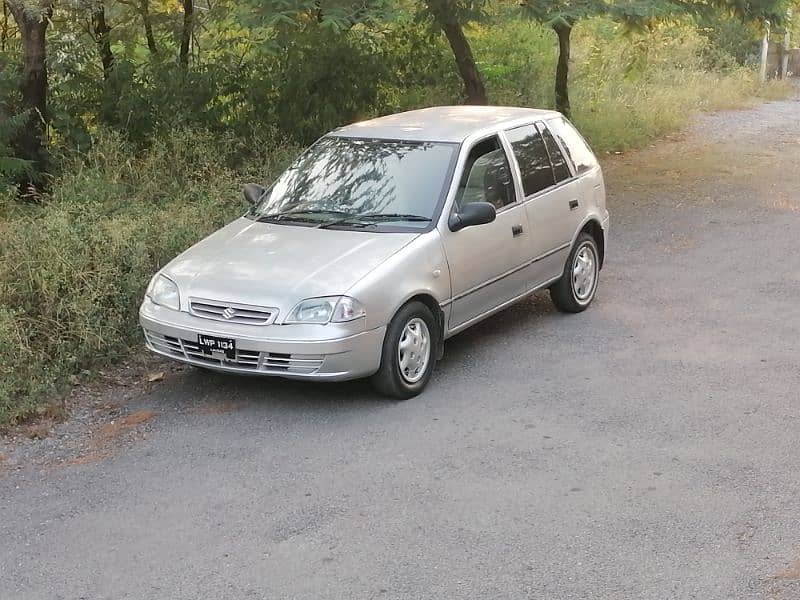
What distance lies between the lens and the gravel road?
178 inches

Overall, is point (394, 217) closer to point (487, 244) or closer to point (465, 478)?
point (487, 244)

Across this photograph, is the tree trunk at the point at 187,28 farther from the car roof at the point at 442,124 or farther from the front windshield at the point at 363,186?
the front windshield at the point at 363,186

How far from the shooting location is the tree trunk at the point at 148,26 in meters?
13.9

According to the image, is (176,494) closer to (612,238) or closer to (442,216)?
(442,216)

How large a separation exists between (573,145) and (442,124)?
4.76ft

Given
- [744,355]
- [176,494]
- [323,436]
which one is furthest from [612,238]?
→ [176,494]

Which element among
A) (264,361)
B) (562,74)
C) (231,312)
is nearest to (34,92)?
(231,312)

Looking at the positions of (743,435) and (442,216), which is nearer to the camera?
(743,435)

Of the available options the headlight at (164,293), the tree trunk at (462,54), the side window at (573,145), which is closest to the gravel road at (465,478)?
the headlight at (164,293)

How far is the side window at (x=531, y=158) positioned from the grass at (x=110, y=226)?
2990 millimetres

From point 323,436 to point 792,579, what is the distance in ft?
9.31

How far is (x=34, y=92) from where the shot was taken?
11883 millimetres

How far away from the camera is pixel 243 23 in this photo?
34.2ft

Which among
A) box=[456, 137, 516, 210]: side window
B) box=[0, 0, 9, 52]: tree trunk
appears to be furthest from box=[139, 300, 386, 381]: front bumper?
box=[0, 0, 9, 52]: tree trunk
